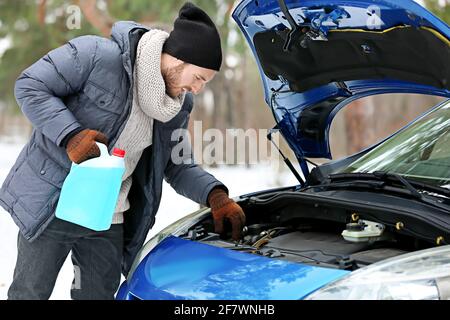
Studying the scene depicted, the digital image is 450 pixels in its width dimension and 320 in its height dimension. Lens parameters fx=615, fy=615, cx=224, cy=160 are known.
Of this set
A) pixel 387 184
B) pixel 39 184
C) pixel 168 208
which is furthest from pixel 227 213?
pixel 168 208

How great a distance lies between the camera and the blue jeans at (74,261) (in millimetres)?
2789

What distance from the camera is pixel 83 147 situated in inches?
97.7

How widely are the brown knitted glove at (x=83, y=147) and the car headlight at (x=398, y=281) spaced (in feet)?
3.54

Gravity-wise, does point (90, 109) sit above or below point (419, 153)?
above

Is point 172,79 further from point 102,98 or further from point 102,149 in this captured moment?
point 102,149

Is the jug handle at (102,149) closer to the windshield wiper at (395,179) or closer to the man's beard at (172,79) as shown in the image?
the man's beard at (172,79)

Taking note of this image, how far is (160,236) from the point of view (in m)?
2.87

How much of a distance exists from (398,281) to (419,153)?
1.14m

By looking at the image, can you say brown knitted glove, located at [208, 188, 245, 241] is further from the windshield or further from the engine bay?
the windshield

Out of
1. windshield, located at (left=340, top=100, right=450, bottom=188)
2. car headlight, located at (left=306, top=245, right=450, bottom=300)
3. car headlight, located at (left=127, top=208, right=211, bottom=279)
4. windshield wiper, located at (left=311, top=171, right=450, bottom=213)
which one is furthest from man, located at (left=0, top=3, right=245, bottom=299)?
car headlight, located at (left=306, top=245, right=450, bottom=300)

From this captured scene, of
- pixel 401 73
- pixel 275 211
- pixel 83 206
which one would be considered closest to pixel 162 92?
pixel 83 206

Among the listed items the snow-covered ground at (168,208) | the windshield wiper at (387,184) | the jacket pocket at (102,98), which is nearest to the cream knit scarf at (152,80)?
the jacket pocket at (102,98)

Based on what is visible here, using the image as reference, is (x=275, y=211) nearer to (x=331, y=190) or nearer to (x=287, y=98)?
(x=331, y=190)
